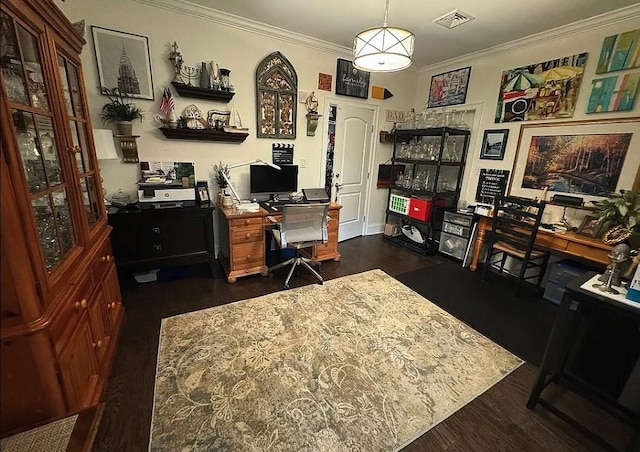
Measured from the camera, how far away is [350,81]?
3615 mm

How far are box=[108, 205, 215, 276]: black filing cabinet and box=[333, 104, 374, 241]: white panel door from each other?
6.48 feet

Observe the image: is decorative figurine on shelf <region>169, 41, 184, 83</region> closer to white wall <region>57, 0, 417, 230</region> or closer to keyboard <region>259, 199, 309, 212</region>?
white wall <region>57, 0, 417, 230</region>

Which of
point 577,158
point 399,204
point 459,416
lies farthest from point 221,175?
point 577,158

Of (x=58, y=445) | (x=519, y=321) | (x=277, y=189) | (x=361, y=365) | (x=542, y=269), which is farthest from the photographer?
(x=277, y=189)

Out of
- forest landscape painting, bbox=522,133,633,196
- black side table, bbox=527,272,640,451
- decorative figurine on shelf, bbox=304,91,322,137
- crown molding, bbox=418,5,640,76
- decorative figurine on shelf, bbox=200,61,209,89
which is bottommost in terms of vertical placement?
black side table, bbox=527,272,640,451

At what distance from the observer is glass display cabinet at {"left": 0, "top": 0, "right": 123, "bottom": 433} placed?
3.10 ft

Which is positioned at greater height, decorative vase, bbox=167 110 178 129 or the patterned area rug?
decorative vase, bbox=167 110 178 129

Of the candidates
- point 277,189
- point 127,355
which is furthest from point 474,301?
point 127,355

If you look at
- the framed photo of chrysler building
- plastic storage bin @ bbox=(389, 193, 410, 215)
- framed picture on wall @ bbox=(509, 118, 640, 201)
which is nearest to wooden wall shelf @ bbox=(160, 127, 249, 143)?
the framed photo of chrysler building

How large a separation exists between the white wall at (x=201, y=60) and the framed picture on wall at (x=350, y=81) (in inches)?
3.1

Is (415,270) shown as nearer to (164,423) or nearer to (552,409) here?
(552,409)

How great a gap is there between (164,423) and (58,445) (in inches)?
22.6

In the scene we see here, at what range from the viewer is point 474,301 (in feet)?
8.59

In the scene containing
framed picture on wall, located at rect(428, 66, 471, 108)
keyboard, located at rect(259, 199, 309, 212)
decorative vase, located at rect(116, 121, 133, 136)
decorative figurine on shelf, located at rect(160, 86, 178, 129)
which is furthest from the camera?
framed picture on wall, located at rect(428, 66, 471, 108)
